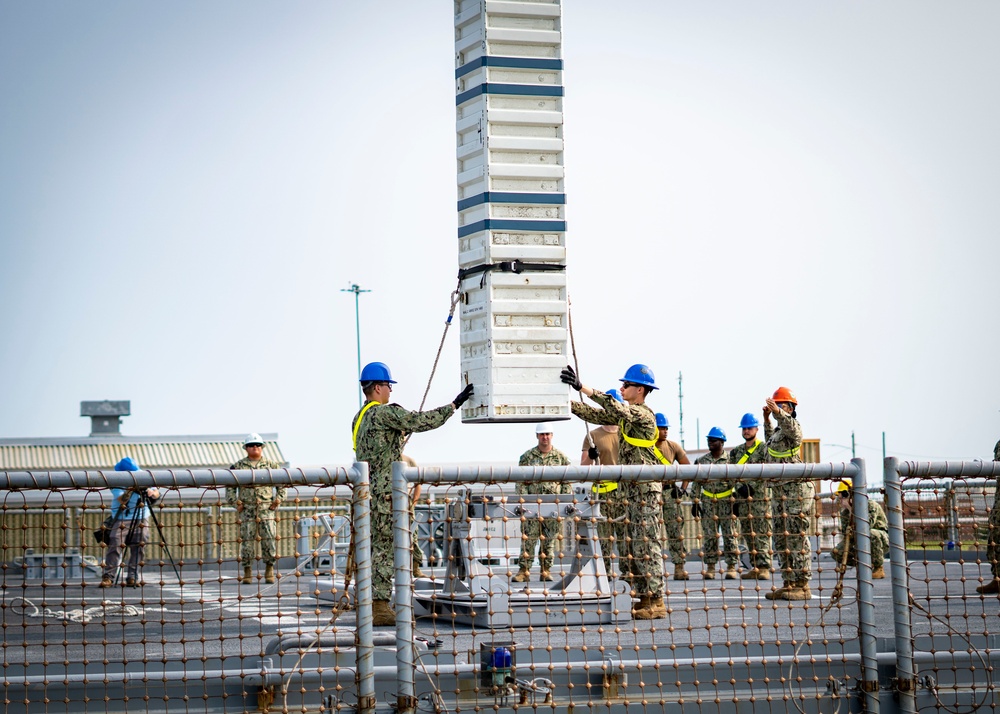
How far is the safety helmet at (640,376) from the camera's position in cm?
1090

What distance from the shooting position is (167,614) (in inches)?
461

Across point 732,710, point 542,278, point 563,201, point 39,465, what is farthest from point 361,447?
point 39,465

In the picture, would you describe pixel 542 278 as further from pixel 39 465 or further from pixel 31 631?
pixel 39 465

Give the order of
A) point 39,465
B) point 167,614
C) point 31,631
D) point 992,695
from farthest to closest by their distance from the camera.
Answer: point 39,465 → point 167,614 → point 31,631 → point 992,695

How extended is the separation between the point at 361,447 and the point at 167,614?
317 centimetres

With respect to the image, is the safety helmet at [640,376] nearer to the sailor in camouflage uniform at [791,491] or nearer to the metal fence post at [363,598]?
the sailor in camouflage uniform at [791,491]

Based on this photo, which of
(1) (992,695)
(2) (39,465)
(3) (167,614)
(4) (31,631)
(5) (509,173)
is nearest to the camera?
(1) (992,695)

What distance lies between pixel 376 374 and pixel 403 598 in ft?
14.9

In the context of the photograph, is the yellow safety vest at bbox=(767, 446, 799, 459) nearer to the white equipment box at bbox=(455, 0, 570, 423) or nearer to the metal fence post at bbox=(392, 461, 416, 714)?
the white equipment box at bbox=(455, 0, 570, 423)

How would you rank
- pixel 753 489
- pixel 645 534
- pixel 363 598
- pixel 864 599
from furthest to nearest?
pixel 753 489, pixel 645 534, pixel 864 599, pixel 363 598

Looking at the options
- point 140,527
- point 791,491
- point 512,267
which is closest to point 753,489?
point 791,491

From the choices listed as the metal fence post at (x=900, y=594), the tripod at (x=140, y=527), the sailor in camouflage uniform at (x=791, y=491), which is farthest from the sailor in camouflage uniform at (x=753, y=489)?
the metal fence post at (x=900, y=594)

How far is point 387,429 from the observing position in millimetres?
10133

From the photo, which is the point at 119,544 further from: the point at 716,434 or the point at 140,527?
the point at 716,434
